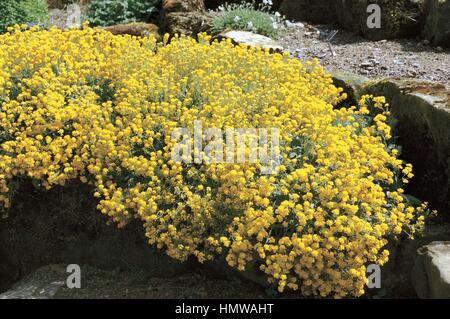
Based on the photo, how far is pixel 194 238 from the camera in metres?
4.38

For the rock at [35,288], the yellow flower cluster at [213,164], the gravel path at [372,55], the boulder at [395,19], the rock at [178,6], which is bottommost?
the rock at [35,288]

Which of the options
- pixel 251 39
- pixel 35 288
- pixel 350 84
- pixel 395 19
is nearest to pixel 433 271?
pixel 350 84

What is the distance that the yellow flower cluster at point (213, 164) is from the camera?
423 centimetres

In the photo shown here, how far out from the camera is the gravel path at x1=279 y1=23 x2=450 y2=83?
6.66 m

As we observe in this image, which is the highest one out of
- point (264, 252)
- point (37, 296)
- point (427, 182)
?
point (427, 182)

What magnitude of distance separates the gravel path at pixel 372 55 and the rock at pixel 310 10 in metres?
0.44

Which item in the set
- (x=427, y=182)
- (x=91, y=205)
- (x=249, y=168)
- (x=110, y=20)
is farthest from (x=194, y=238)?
(x=110, y=20)

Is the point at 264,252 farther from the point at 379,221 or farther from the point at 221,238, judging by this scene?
the point at 379,221

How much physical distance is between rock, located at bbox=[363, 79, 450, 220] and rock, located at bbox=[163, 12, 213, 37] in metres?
3.52

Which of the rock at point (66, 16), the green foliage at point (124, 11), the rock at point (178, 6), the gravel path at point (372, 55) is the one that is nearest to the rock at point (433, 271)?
the gravel path at point (372, 55)

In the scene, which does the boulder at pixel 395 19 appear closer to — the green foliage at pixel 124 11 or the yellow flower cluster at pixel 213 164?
the yellow flower cluster at pixel 213 164

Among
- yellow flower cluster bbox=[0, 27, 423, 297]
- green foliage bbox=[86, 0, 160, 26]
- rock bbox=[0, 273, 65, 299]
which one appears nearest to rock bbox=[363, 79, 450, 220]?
yellow flower cluster bbox=[0, 27, 423, 297]

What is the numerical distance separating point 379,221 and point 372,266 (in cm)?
33

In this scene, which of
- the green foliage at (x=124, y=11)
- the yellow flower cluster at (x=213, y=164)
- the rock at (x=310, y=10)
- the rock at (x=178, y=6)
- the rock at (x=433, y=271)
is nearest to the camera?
the rock at (x=433, y=271)
